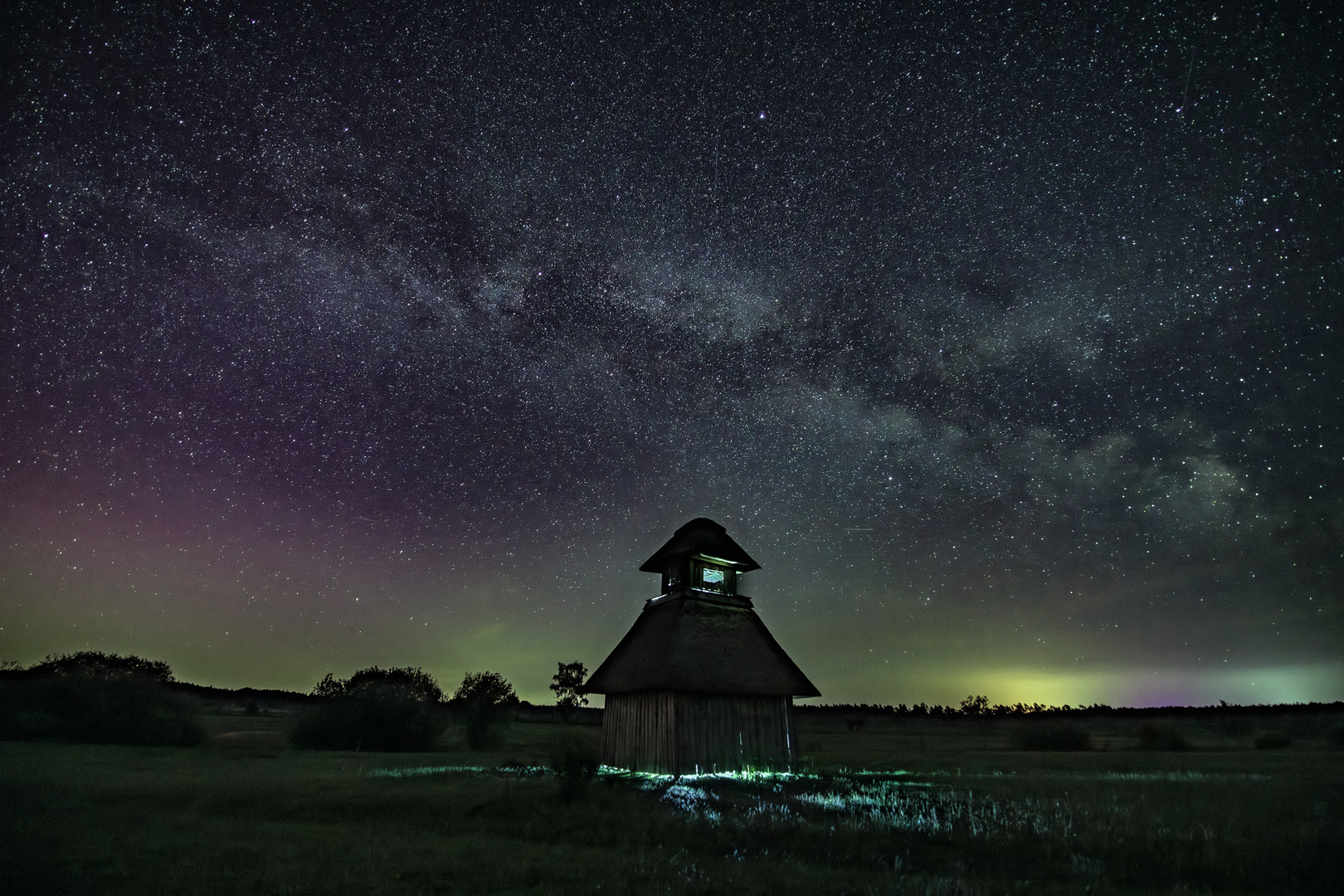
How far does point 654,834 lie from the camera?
14.0 m

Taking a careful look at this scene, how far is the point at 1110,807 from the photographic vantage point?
1741 cm

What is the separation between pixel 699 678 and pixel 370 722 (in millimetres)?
30066

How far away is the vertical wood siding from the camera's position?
84.6 ft

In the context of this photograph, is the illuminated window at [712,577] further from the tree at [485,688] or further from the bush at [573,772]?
the tree at [485,688]

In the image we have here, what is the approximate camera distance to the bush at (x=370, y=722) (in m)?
45.2

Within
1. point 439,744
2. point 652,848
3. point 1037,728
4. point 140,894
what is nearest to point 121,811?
point 140,894

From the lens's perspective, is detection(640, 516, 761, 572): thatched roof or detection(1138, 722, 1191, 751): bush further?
detection(1138, 722, 1191, 751): bush

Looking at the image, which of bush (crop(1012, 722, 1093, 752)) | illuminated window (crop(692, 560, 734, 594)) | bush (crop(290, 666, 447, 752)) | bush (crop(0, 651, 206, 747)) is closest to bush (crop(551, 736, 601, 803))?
illuminated window (crop(692, 560, 734, 594))

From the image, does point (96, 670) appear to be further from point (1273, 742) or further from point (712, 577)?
point (1273, 742)

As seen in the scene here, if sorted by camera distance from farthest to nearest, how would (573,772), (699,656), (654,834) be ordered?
1. (699,656)
2. (573,772)
3. (654,834)

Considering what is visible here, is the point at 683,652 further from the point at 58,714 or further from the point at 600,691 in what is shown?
the point at 58,714

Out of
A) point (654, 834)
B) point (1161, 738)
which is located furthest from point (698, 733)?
point (1161, 738)

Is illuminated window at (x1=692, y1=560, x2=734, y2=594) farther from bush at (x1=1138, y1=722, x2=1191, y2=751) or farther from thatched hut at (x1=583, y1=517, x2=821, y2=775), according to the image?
bush at (x1=1138, y1=722, x2=1191, y2=751)

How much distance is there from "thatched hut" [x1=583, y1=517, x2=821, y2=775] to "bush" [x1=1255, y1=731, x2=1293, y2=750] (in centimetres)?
4873
